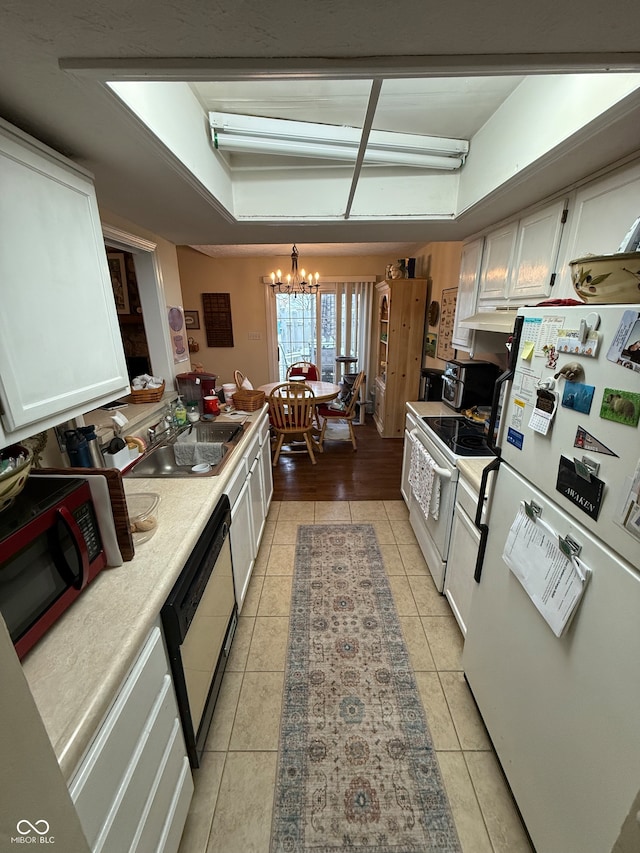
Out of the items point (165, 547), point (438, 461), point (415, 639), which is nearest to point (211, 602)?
point (165, 547)

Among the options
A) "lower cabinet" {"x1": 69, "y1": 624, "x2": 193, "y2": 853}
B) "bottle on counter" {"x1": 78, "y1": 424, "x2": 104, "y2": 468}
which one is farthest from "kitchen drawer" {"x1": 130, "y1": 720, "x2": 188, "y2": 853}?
"bottle on counter" {"x1": 78, "y1": 424, "x2": 104, "y2": 468}

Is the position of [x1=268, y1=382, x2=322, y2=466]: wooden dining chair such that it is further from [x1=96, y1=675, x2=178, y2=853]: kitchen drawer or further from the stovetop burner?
[x1=96, y1=675, x2=178, y2=853]: kitchen drawer

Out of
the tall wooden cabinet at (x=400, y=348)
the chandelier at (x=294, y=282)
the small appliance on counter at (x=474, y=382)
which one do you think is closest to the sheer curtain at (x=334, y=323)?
the chandelier at (x=294, y=282)

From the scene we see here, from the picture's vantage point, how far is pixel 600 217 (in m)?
1.29

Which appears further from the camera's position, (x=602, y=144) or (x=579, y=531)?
(x=602, y=144)

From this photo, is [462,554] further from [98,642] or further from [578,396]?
[98,642]

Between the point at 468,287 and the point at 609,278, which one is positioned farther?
the point at 468,287

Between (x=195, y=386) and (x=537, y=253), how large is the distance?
2.33m

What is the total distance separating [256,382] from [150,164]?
4.12m

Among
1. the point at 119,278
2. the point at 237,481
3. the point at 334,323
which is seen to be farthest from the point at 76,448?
the point at 334,323

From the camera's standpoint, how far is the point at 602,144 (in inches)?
44.7

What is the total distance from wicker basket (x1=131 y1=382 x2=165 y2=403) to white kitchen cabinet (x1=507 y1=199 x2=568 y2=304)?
227cm

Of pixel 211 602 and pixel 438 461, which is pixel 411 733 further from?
pixel 438 461

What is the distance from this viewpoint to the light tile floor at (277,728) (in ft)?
3.70
